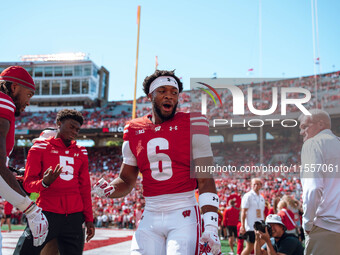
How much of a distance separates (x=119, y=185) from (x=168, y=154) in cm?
59

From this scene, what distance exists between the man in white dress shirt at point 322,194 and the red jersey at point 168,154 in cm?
108

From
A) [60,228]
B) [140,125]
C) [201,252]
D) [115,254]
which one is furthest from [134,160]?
[115,254]

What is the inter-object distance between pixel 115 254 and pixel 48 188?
15.4 feet

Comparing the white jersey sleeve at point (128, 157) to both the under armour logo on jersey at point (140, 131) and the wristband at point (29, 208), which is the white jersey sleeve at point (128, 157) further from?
the wristband at point (29, 208)

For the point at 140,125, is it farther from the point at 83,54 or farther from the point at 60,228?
the point at 83,54

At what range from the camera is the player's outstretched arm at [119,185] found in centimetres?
280

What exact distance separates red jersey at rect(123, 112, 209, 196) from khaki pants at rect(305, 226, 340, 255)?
1269mm

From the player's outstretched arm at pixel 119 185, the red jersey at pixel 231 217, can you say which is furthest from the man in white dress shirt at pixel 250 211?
the player's outstretched arm at pixel 119 185

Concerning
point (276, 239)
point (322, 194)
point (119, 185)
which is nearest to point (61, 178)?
point (119, 185)

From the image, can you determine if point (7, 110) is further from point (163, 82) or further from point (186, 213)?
point (186, 213)

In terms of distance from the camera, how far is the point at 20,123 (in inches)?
1690

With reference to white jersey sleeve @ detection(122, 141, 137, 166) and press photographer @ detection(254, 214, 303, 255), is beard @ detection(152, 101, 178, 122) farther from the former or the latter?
press photographer @ detection(254, 214, 303, 255)

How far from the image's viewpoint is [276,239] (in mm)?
4832

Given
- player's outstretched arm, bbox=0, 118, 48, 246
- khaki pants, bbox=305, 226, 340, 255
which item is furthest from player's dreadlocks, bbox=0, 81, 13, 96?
khaki pants, bbox=305, 226, 340, 255
